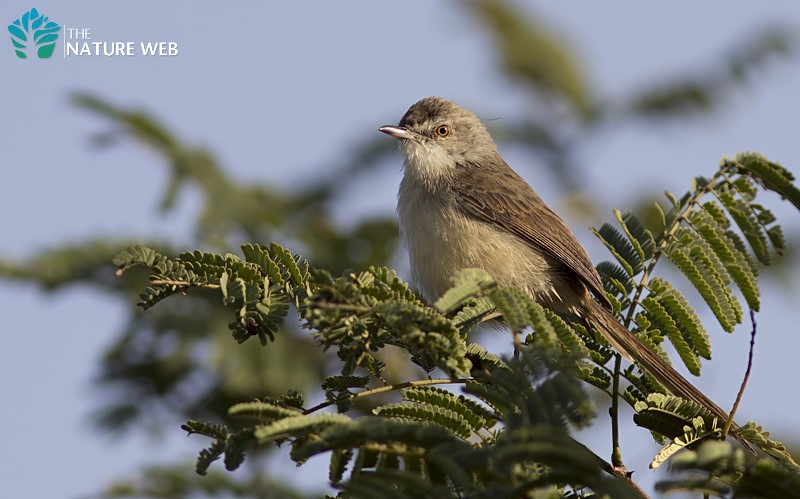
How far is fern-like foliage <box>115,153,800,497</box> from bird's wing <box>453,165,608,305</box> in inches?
42.5

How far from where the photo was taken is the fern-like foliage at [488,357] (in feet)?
7.92

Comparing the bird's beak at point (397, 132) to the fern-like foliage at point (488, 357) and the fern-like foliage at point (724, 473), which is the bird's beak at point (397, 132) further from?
the fern-like foliage at point (724, 473)

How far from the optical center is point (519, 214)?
20.6 ft

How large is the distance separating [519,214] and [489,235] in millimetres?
338

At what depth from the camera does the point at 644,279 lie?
14.5 ft

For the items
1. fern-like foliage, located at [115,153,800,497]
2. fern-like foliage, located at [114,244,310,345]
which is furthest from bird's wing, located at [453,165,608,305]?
fern-like foliage, located at [114,244,310,345]

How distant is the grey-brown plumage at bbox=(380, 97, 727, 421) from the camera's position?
18.9 feet

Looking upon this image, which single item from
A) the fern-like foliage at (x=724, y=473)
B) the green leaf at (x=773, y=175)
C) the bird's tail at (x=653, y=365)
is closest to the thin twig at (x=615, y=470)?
the fern-like foliage at (x=724, y=473)

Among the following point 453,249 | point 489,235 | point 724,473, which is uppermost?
point 489,235

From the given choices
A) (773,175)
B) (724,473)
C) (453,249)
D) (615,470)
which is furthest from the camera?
(453,249)

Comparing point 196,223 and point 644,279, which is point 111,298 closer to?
point 196,223

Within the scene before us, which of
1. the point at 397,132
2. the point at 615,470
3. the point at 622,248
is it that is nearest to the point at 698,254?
the point at 622,248

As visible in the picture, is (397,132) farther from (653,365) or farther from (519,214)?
(653,365)

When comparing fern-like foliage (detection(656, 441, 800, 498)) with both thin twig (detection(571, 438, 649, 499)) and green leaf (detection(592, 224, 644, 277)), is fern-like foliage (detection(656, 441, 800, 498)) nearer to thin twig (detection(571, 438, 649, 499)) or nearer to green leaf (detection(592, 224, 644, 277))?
thin twig (detection(571, 438, 649, 499))
